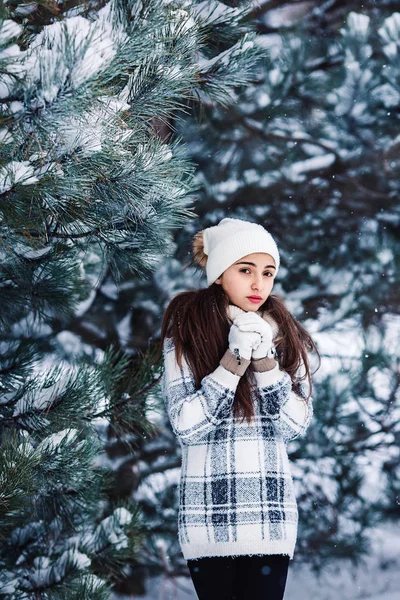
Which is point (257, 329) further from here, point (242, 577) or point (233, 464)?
point (242, 577)

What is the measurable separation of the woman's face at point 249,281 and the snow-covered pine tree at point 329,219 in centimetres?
103

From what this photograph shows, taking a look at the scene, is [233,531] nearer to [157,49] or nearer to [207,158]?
[157,49]

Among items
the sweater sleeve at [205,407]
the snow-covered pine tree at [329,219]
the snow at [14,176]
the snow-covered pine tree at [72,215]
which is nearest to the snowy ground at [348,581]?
the snow-covered pine tree at [329,219]

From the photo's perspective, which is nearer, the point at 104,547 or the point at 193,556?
the point at 193,556

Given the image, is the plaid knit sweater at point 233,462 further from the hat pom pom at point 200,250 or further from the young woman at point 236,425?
the hat pom pom at point 200,250

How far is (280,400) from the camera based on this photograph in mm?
1331

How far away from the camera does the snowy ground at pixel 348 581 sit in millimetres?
2518

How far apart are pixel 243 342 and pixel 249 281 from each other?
6.5 inches

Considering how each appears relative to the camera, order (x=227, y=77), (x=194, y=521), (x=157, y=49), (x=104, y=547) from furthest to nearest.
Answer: (x=104, y=547), (x=227, y=77), (x=194, y=521), (x=157, y=49)

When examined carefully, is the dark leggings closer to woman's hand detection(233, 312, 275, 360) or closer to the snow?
woman's hand detection(233, 312, 275, 360)

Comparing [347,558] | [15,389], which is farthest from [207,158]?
[347,558]

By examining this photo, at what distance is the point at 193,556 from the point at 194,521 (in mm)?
68

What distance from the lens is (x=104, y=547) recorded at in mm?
1838

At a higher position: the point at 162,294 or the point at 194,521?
the point at 194,521
